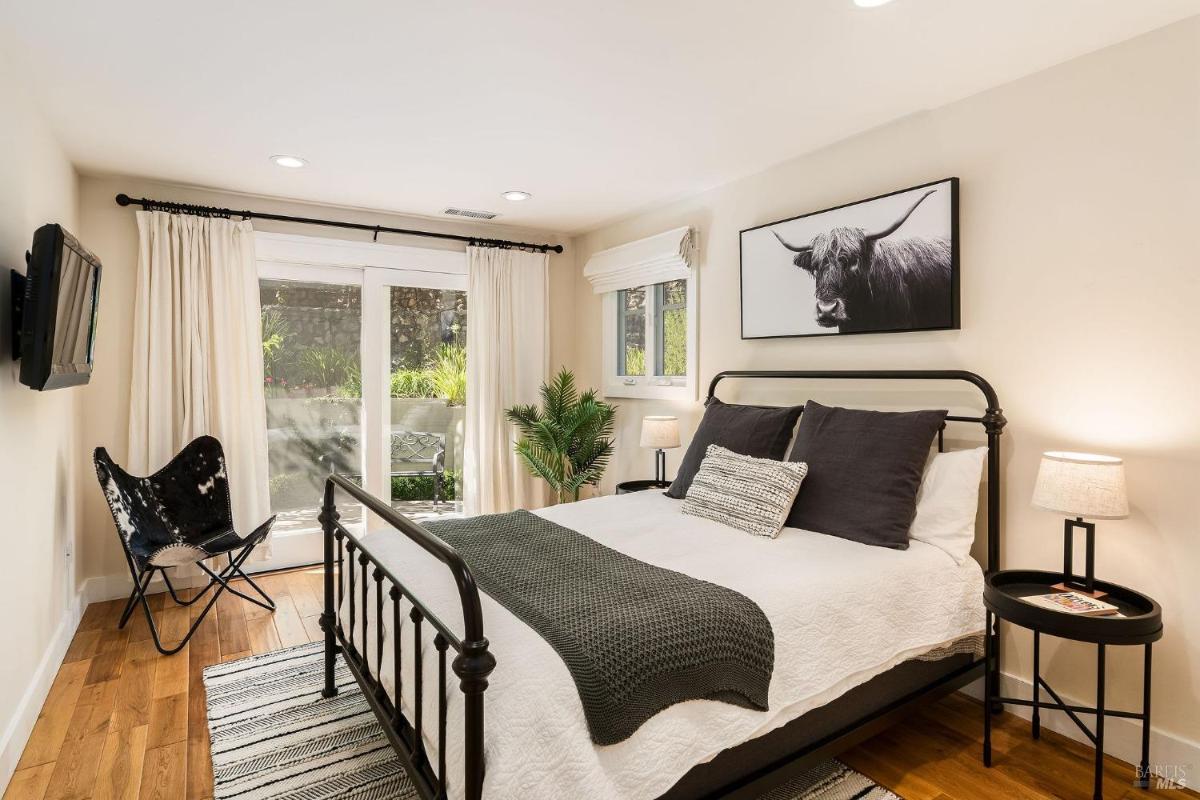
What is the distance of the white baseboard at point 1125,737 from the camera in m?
2.09

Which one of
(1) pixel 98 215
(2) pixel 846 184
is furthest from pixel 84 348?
(2) pixel 846 184

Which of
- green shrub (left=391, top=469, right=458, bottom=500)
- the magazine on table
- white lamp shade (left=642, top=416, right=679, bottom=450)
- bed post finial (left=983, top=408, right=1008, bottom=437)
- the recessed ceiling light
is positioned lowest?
green shrub (left=391, top=469, right=458, bottom=500)

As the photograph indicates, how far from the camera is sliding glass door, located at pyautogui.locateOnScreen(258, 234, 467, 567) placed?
4.26 m

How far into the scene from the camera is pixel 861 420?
2.69m

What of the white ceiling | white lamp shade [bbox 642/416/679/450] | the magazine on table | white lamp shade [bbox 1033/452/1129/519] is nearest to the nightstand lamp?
white lamp shade [bbox 1033/452/1129/519]

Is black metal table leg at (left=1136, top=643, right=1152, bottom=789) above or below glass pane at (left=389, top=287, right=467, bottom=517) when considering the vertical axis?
below

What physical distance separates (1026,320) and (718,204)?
71.2 inches

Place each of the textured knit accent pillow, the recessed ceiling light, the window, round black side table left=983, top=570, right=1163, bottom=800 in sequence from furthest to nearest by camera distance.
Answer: the window < the recessed ceiling light < the textured knit accent pillow < round black side table left=983, top=570, right=1163, bottom=800

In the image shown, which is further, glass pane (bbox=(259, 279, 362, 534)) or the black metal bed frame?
glass pane (bbox=(259, 279, 362, 534))

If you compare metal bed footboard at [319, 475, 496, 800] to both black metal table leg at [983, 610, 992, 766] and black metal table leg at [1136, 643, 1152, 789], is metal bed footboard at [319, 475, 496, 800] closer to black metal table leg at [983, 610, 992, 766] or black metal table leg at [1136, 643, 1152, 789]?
black metal table leg at [983, 610, 992, 766]

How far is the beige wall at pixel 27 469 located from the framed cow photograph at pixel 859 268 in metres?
3.08

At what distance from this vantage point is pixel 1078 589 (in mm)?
2176

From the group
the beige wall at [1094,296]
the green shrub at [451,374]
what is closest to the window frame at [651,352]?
the green shrub at [451,374]

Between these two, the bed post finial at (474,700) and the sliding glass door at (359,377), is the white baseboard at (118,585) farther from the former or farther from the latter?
the bed post finial at (474,700)
